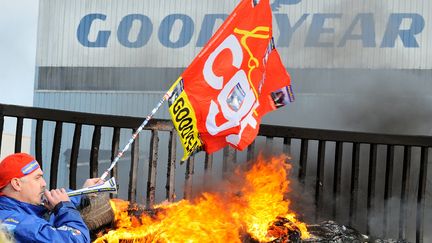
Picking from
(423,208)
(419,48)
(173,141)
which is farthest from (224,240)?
(419,48)

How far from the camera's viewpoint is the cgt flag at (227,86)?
6008 millimetres

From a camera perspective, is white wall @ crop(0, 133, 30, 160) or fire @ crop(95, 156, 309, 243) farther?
white wall @ crop(0, 133, 30, 160)

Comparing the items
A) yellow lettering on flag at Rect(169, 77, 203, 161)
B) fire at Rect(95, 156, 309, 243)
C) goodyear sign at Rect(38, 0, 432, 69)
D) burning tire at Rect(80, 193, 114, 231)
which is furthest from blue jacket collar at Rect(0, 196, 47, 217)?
goodyear sign at Rect(38, 0, 432, 69)

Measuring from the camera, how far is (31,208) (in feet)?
12.7

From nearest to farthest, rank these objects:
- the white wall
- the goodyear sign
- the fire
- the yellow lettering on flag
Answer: the fire, the yellow lettering on flag, the goodyear sign, the white wall

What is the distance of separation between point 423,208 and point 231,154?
2.29m

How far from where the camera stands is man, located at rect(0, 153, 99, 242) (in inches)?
146

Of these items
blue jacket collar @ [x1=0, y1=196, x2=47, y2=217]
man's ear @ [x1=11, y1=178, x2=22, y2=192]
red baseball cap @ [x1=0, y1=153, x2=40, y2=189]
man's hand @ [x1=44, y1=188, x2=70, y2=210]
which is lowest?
blue jacket collar @ [x1=0, y1=196, x2=47, y2=217]

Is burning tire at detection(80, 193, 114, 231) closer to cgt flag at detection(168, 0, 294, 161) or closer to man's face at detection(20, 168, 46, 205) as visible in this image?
cgt flag at detection(168, 0, 294, 161)

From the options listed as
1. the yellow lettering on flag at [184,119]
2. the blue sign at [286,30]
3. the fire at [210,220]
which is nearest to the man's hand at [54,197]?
the fire at [210,220]

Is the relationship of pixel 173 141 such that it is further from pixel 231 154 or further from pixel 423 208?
pixel 423 208

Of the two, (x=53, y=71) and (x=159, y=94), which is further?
(x=53, y=71)

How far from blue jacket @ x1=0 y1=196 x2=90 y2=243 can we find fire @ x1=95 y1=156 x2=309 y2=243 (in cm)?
161

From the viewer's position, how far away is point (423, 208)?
934 centimetres
